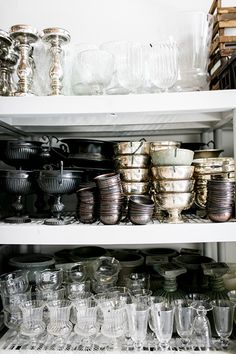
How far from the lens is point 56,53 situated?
0.99m

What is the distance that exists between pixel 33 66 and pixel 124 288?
823 millimetres

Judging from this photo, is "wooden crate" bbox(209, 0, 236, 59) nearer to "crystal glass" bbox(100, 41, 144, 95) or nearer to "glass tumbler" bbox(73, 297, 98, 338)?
"crystal glass" bbox(100, 41, 144, 95)

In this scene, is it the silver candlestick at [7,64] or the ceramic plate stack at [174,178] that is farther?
the silver candlestick at [7,64]

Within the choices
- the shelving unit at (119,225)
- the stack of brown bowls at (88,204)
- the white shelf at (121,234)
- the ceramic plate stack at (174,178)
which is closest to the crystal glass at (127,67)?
the shelving unit at (119,225)

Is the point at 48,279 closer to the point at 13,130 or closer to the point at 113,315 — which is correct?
the point at 113,315

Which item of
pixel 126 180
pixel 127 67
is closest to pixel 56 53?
pixel 127 67

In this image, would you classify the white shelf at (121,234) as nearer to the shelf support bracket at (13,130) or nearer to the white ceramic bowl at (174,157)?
the white ceramic bowl at (174,157)

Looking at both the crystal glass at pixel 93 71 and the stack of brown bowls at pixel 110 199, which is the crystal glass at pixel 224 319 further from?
the crystal glass at pixel 93 71

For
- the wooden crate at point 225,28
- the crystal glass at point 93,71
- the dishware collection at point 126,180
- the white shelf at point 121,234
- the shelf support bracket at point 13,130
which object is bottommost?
the white shelf at point 121,234

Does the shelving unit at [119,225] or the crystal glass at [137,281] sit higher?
the shelving unit at [119,225]

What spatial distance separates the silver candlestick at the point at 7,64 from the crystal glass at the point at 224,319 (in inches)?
37.8

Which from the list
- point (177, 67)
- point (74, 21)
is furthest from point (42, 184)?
point (74, 21)

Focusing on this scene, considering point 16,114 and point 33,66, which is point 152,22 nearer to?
point 33,66

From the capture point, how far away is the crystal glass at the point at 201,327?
0.85 metres
